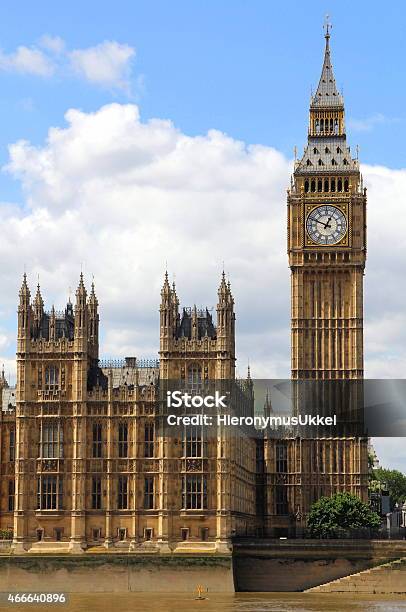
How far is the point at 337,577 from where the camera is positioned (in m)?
130

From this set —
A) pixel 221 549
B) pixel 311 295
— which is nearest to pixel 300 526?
pixel 311 295

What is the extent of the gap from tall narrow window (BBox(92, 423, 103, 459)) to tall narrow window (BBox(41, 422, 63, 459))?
9.60 feet

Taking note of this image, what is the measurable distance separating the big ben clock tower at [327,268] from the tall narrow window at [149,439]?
36834mm

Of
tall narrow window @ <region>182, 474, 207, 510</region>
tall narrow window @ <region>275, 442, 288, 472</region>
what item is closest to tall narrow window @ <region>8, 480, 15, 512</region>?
tall narrow window @ <region>182, 474, 207, 510</region>

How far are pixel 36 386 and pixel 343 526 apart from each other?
37.4 metres

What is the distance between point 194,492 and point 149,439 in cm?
617

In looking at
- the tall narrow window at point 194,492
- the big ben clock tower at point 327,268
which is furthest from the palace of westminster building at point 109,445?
the big ben clock tower at point 327,268

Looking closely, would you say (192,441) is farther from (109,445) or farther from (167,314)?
(167,314)

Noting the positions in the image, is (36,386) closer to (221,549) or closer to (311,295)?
(221,549)

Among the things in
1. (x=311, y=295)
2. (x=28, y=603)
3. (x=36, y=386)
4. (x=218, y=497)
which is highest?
(x=311, y=295)

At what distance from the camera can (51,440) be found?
129 m

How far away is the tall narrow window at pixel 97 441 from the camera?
422 feet

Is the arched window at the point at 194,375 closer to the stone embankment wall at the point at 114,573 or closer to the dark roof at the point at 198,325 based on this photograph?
the dark roof at the point at 198,325

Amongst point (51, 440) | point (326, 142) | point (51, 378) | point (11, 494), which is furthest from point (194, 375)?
point (326, 142)
